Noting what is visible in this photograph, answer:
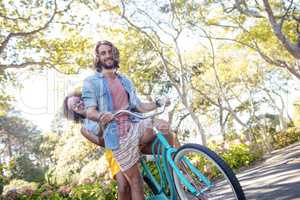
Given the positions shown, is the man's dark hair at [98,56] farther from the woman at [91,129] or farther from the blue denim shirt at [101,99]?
the woman at [91,129]

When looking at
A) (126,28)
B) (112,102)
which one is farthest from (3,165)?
(126,28)

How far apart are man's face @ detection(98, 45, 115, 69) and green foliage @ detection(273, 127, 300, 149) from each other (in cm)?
2377

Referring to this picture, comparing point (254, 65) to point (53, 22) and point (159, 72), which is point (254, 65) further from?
point (53, 22)

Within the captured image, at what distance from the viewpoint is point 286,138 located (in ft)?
85.4

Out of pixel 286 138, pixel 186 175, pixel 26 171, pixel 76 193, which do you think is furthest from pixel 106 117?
pixel 26 171

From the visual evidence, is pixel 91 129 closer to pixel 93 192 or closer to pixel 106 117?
pixel 106 117

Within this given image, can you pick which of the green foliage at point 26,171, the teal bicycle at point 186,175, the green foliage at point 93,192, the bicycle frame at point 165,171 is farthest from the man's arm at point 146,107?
the green foliage at point 26,171

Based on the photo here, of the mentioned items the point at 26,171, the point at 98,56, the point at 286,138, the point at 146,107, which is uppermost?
the point at 98,56

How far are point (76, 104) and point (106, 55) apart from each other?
489 mm

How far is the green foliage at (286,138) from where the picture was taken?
25419 millimetres

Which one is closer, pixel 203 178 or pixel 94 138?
pixel 203 178

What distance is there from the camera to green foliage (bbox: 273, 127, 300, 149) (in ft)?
83.4

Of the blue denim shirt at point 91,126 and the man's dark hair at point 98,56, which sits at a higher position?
the man's dark hair at point 98,56

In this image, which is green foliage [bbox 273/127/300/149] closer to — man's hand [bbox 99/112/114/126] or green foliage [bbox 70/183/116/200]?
green foliage [bbox 70/183/116/200]
